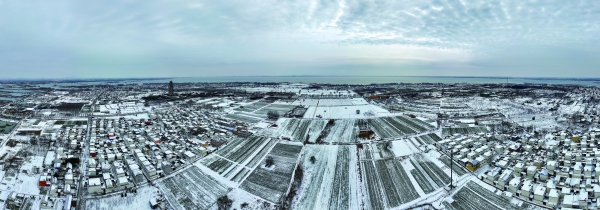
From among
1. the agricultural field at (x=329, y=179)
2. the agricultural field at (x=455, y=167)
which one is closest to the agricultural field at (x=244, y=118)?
the agricultural field at (x=329, y=179)

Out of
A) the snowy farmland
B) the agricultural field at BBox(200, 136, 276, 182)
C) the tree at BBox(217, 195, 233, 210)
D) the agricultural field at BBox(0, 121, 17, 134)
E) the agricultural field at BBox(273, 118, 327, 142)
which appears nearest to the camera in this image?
the tree at BBox(217, 195, 233, 210)

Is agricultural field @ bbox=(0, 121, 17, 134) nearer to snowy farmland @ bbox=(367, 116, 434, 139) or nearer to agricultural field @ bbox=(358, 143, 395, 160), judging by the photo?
agricultural field @ bbox=(358, 143, 395, 160)

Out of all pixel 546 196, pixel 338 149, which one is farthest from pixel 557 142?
pixel 338 149

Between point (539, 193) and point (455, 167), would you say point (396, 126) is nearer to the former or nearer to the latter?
point (455, 167)

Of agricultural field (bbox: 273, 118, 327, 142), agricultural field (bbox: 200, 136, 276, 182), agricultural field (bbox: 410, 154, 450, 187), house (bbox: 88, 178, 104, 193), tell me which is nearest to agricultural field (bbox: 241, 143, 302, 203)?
agricultural field (bbox: 200, 136, 276, 182)

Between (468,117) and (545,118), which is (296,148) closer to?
(468,117)

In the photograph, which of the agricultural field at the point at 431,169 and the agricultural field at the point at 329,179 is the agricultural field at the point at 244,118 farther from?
the agricultural field at the point at 431,169

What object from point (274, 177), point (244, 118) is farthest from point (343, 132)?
point (244, 118)
